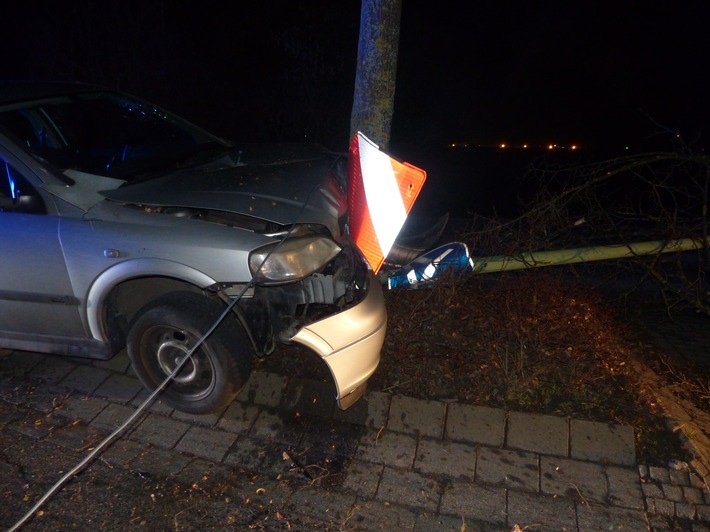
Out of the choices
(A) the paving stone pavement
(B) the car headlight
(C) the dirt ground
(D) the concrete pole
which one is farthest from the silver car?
(D) the concrete pole

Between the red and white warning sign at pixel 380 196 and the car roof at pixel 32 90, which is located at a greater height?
the car roof at pixel 32 90

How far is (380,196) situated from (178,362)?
1.59m

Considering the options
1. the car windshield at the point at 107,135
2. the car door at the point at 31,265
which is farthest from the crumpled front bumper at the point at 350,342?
the car windshield at the point at 107,135

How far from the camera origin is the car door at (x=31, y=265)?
135 inches

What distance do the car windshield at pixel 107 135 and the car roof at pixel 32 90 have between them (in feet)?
0.16

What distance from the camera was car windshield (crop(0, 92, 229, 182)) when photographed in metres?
3.88

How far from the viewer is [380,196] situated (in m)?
3.66

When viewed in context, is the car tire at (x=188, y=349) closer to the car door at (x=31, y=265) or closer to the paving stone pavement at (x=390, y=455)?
the paving stone pavement at (x=390, y=455)

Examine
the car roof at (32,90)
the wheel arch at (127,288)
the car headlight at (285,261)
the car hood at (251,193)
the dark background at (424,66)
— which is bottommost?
the dark background at (424,66)

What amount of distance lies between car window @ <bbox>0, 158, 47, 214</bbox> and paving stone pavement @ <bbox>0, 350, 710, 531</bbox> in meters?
1.23

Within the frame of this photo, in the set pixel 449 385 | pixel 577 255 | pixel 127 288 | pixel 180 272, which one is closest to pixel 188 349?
pixel 180 272

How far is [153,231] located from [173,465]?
1299 mm

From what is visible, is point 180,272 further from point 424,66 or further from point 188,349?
point 424,66

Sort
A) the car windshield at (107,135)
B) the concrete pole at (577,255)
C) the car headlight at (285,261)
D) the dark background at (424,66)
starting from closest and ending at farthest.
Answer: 1. the car headlight at (285,261)
2. the car windshield at (107,135)
3. the concrete pole at (577,255)
4. the dark background at (424,66)
